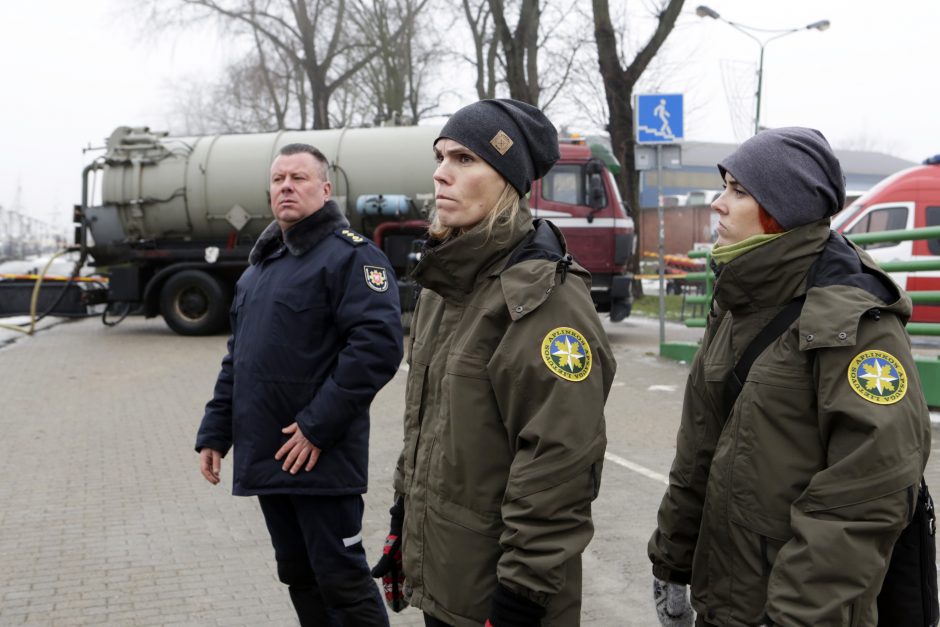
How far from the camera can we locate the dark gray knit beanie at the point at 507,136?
2.13m

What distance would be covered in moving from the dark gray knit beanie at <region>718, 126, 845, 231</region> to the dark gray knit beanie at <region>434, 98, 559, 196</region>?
46cm

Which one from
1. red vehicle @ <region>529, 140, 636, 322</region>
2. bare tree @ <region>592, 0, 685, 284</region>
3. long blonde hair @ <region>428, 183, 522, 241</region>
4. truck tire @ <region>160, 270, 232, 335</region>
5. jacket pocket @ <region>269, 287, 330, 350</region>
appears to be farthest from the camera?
bare tree @ <region>592, 0, 685, 284</region>

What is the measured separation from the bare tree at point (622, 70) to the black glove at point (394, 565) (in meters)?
15.1

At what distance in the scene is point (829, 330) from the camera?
182cm

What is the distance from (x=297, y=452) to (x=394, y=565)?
597 mm

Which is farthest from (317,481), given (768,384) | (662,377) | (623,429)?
(662,377)

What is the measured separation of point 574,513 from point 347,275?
4.55 ft

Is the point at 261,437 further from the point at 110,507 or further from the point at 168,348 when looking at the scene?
the point at 168,348

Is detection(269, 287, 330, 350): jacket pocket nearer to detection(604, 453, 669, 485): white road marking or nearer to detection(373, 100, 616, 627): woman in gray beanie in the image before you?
detection(373, 100, 616, 627): woman in gray beanie

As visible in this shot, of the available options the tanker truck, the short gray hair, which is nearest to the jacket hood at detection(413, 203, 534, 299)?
the short gray hair

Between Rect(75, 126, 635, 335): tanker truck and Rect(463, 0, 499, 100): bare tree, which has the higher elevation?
Rect(463, 0, 499, 100): bare tree

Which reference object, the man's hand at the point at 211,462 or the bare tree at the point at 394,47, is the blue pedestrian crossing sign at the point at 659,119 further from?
the bare tree at the point at 394,47

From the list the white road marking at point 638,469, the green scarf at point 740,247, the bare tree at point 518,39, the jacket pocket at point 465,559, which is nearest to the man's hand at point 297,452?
the jacket pocket at point 465,559

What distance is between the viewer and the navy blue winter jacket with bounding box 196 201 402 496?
2.87 meters
